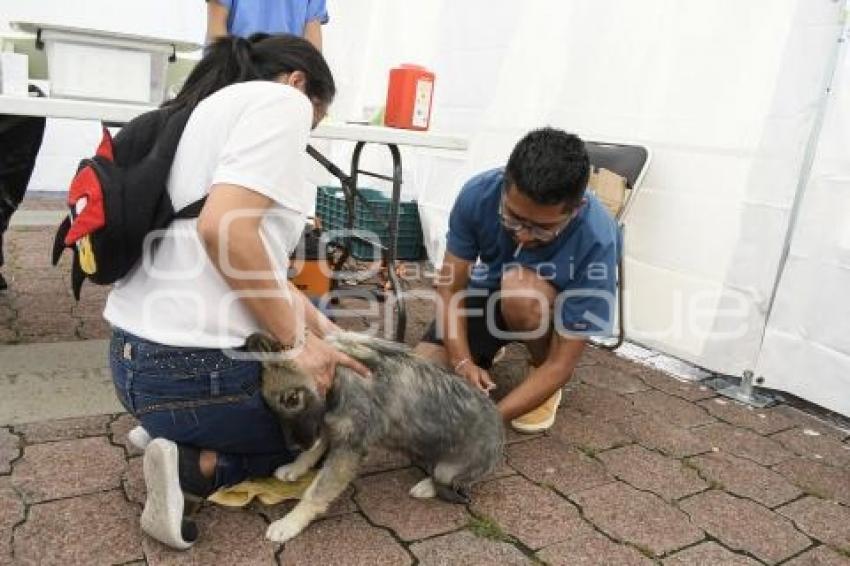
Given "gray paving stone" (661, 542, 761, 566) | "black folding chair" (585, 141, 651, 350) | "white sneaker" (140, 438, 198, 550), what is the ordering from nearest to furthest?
"white sneaker" (140, 438, 198, 550)
"gray paving stone" (661, 542, 761, 566)
"black folding chair" (585, 141, 651, 350)

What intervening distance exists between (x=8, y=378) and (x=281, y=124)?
194 cm

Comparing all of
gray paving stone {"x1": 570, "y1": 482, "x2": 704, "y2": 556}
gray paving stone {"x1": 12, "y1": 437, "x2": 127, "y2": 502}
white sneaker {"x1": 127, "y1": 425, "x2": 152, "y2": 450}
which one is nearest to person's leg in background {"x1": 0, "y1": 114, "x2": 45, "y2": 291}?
gray paving stone {"x1": 12, "y1": 437, "x2": 127, "y2": 502}

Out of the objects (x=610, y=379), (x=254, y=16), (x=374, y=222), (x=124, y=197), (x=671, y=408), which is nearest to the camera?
(x=124, y=197)

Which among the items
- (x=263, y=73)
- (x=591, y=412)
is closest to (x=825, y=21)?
(x=591, y=412)

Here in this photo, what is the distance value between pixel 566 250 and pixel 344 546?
4.32ft

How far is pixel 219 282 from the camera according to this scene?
171 centimetres

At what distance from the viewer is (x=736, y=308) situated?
338 centimetres

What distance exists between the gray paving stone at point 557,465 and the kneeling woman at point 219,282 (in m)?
0.93

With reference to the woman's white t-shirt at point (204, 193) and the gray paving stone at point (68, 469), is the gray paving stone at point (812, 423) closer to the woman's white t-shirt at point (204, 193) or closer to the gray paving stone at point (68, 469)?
the woman's white t-shirt at point (204, 193)

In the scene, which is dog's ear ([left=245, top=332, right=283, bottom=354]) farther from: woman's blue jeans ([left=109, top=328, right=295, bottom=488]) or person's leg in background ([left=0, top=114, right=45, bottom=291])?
person's leg in background ([left=0, top=114, right=45, bottom=291])

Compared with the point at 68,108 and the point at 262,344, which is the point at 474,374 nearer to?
the point at 262,344

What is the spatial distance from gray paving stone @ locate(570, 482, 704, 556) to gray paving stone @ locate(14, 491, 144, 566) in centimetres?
139

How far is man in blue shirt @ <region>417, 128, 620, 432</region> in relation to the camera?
215 centimetres

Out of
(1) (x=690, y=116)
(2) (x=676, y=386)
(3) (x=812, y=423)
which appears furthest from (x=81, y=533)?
(1) (x=690, y=116)
